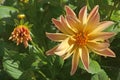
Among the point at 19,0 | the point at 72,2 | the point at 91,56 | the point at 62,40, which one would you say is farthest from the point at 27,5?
the point at 62,40

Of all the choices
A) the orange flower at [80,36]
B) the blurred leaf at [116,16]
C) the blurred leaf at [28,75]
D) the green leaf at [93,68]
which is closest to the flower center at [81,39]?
the orange flower at [80,36]

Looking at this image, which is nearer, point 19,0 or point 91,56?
point 91,56

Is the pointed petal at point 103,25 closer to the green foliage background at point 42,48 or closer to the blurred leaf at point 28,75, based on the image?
the green foliage background at point 42,48

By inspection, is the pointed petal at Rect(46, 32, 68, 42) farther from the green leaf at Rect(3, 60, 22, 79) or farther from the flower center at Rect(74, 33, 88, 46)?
the green leaf at Rect(3, 60, 22, 79)

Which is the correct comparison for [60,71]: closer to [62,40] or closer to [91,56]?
[91,56]

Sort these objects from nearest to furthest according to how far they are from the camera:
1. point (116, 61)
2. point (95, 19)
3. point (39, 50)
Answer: point (95, 19) → point (39, 50) → point (116, 61)

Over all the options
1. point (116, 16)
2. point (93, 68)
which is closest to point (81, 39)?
point (93, 68)

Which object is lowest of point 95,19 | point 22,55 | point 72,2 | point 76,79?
point 76,79
